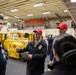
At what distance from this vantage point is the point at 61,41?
105 cm

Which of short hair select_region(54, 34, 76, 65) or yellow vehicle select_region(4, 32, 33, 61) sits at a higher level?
short hair select_region(54, 34, 76, 65)

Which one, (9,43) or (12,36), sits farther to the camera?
(12,36)

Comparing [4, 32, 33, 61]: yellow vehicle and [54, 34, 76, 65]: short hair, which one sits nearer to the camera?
[54, 34, 76, 65]: short hair

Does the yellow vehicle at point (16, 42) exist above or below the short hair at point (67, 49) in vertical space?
below

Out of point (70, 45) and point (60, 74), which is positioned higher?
point (70, 45)

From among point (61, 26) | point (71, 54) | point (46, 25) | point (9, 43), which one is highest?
point (71, 54)

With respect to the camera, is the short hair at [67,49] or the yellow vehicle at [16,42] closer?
the short hair at [67,49]

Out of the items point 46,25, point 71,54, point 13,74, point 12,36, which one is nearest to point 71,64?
point 71,54

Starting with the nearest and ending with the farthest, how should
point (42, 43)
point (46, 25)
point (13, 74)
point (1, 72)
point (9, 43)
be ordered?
point (1, 72) < point (42, 43) < point (13, 74) < point (9, 43) < point (46, 25)

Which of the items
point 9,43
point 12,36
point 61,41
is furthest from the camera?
point 12,36

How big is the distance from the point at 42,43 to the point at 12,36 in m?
6.92

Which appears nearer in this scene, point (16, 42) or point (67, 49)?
point (67, 49)

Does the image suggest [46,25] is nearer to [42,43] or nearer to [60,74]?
[42,43]

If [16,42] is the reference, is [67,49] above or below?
above
